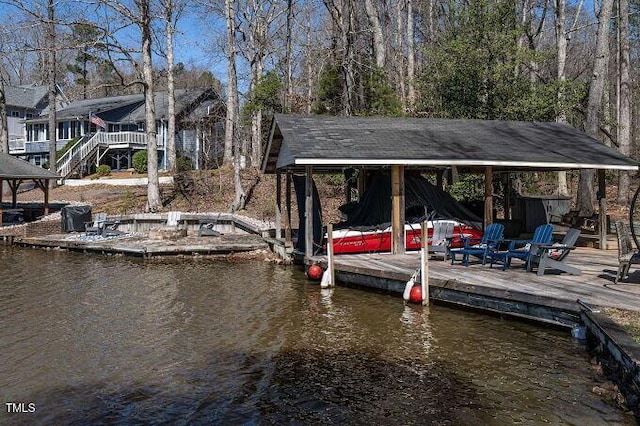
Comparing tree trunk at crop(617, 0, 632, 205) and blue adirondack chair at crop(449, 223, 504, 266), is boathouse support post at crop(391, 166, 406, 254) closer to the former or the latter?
blue adirondack chair at crop(449, 223, 504, 266)

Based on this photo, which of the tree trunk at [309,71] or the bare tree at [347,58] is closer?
the bare tree at [347,58]

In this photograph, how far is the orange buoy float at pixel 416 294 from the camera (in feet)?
34.8

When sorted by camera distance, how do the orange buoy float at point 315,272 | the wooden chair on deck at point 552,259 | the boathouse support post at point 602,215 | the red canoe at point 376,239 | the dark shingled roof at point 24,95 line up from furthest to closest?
the dark shingled roof at point 24,95, the boathouse support post at point 602,215, the red canoe at point 376,239, the orange buoy float at point 315,272, the wooden chair on deck at point 552,259

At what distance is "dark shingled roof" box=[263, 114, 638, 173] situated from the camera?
13078 millimetres

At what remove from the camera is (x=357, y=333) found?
9078 mm

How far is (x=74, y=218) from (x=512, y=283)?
65.1 ft

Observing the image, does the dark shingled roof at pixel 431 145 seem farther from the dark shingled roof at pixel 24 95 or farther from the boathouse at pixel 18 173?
the dark shingled roof at pixel 24 95

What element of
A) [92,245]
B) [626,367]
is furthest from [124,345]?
[92,245]

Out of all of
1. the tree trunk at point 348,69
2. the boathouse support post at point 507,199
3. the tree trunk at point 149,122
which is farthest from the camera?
the tree trunk at point 149,122

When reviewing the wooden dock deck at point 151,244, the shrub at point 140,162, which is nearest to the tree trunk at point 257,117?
the shrub at point 140,162

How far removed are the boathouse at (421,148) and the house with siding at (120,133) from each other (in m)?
25.3

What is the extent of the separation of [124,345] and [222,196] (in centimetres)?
2244

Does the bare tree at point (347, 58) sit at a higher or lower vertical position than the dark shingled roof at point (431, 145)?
higher

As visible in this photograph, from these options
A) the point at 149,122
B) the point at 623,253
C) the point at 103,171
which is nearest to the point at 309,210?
the point at 623,253
